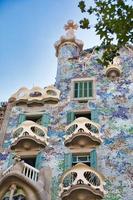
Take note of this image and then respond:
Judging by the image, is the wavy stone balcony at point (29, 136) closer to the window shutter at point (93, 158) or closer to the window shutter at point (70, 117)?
the window shutter at point (70, 117)

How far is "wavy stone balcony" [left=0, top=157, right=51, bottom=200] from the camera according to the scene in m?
19.0

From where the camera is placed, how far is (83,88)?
1051 inches

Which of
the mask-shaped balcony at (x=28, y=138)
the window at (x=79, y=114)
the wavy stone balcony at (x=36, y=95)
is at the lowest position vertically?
the mask-shaped balcony at (x=28, y=138)

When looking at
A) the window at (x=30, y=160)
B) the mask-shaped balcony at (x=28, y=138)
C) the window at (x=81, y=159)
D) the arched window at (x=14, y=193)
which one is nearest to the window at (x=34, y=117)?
the mask-shaped balcony at (x=28, y=138)

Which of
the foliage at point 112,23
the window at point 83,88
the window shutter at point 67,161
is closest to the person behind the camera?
the foliage at point 112,23

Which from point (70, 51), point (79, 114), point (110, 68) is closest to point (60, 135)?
point (79, 114)

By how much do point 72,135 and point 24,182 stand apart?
4294 millimetres

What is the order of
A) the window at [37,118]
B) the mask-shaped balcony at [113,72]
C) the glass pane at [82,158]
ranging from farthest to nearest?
1. the mask-shaped balcony at [113,72]
2. the window at [37,118]
3. the glass pane at [82,158]

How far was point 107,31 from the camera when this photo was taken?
14219 mm

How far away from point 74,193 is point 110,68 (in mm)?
10254

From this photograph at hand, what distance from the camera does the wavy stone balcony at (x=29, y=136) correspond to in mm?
22625

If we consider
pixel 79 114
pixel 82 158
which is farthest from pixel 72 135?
pixel 79 114

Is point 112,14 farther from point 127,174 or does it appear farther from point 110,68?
point 110,68

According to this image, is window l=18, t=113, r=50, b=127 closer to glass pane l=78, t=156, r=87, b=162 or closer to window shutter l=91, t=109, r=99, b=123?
window shutter l=91, t=109, r=99, b=123
